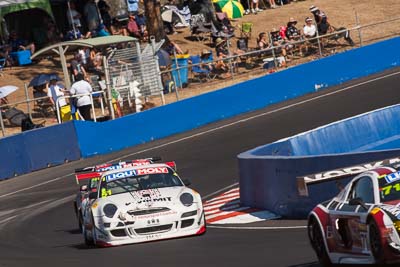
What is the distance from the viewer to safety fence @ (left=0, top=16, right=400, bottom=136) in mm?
31344

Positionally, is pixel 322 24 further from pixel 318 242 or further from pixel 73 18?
pixel 318 242

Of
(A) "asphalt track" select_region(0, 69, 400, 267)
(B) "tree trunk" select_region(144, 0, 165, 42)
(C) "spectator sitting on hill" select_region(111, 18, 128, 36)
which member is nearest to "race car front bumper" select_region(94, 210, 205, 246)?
(A) "asphalt track" select_region(0, 69, 400, 267)

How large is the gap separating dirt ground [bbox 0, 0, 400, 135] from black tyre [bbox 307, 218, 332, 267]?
2024 cm

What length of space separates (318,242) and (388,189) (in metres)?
1.36

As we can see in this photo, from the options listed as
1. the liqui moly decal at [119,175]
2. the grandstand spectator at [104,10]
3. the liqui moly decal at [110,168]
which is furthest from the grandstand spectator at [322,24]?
the liqui moly decal at [119,175]

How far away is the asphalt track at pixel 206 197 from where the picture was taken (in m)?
13.3

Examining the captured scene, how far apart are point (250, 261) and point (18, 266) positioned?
3.74 meters

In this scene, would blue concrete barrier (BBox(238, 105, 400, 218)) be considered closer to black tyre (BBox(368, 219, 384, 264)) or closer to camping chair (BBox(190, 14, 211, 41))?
black tyre (BBox(368, 219, 384, 264))

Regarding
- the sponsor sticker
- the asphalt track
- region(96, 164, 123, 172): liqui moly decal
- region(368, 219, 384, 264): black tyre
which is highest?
the sponsor sticker

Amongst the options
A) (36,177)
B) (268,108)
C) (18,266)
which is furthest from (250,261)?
(268,108)

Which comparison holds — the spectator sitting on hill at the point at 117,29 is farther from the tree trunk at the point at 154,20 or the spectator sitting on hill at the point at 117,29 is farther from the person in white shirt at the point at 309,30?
the person in white shirt at the point at 309,30

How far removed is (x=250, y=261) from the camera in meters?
11.9

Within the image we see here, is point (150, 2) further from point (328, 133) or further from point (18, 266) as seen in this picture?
point (18, 266)

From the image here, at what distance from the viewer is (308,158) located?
15469 mm
